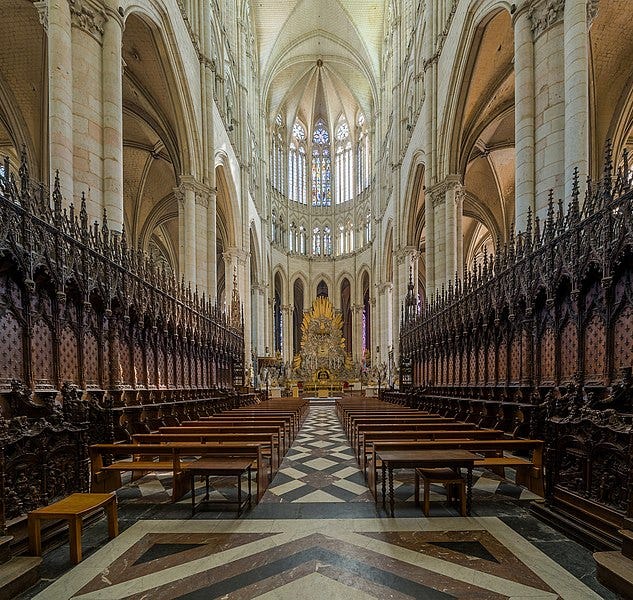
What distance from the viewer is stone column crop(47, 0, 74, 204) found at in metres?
7.89

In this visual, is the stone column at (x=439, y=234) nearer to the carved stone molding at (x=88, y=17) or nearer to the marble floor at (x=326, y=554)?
the marble floor at (x=326, y=554)

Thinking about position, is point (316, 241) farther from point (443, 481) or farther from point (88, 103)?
point (443, 481)

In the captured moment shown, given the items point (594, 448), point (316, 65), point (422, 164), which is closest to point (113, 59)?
point (594, 448)

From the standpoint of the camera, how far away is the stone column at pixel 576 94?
8109 mm

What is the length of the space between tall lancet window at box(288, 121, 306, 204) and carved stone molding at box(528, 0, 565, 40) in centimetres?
3332

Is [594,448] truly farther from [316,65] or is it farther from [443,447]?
[316,65]

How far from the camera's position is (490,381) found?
947 centimetres

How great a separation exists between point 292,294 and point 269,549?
3673 centimetres

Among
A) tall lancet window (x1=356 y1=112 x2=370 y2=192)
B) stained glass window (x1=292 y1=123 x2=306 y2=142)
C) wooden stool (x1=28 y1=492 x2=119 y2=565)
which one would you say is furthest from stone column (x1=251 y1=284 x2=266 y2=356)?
wooden stool (x1=28 y1=492 x2=119 y2=565)

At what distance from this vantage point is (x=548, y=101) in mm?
9203

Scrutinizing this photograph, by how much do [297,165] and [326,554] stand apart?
42.6 meters

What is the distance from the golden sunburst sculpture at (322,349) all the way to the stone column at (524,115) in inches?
1044

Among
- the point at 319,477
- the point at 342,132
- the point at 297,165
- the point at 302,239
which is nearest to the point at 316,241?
the point at 302,239

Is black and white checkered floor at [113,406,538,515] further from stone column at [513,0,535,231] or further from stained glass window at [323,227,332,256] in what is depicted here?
stained glass window at [323,227,332,256]
